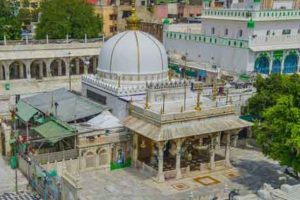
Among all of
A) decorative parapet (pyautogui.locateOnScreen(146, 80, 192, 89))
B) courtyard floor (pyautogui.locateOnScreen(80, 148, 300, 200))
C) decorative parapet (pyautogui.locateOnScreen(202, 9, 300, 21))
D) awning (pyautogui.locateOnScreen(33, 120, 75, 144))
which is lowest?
courtyard floor (pyautogui.locateOnScreen(80, 148, 300, 200))

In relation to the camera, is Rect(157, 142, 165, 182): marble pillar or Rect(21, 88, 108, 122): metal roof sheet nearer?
Rect(157, 142, 165, 182): marble pillar

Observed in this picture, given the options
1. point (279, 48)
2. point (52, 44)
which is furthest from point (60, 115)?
point (279, 48)

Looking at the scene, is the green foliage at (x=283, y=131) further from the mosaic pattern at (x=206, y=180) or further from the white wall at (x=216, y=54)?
the white wall at (x=216, y=54)

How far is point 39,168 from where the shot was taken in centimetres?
2598

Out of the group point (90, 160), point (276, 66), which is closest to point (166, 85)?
point (90, 160)

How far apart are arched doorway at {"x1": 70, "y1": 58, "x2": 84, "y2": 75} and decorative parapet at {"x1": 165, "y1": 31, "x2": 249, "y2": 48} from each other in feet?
35.8

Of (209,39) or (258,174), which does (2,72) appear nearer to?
(209,39)

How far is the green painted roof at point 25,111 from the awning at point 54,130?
2.76 meters

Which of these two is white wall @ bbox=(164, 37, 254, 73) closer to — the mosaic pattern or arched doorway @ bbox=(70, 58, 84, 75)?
arched doorway @ bbox=(70, 58, 84, 75)

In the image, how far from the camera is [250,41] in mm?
44250

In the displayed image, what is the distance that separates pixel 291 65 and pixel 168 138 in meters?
26.8

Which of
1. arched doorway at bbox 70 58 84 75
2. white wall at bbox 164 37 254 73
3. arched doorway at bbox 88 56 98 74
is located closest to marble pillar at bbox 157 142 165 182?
white wall at bbox 164 37 254 73

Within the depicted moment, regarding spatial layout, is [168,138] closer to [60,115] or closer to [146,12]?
[60,115]

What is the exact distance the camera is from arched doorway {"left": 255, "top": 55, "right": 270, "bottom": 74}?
45406 millimetres
